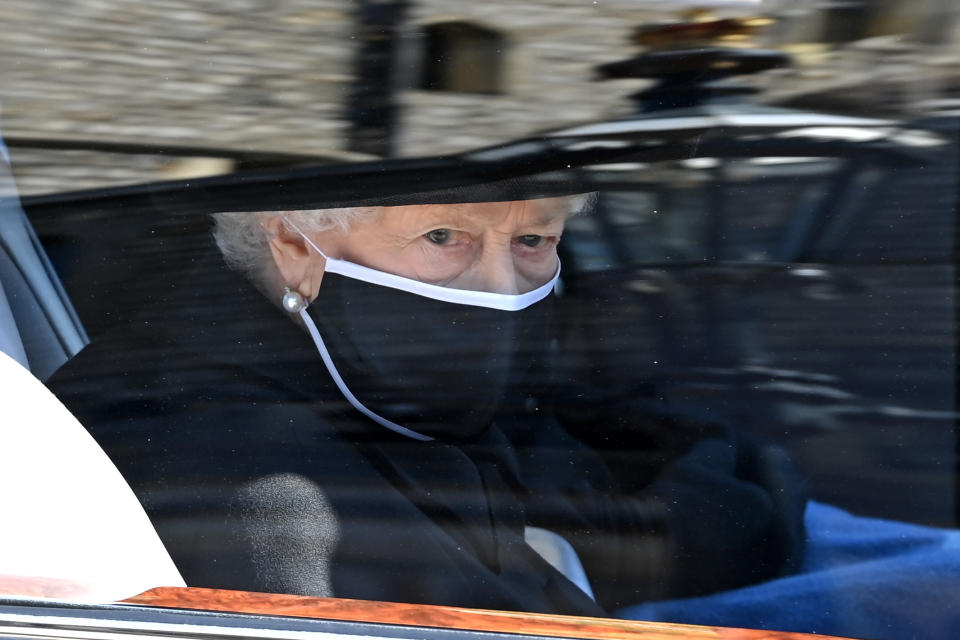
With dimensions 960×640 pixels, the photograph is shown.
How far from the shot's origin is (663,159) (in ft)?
4.21

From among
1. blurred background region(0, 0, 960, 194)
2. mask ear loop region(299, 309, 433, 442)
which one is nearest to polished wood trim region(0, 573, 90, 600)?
mask ear loop region(299, 309, 433, 442)

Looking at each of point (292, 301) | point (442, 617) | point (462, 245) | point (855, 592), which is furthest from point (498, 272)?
point (855, 592)

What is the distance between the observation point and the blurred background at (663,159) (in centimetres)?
119

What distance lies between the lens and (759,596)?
1251 millimetres

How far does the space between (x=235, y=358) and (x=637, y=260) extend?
0.62 metres

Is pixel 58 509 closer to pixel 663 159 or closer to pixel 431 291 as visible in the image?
pixel 431 291

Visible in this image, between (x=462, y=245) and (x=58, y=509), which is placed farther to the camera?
(x=462, y=245)

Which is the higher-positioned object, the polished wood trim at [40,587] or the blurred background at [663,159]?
the blurred background at [663,159]

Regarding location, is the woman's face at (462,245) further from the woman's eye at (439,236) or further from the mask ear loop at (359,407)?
the mask ear loop at (359,407)

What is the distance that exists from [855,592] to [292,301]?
0.89m

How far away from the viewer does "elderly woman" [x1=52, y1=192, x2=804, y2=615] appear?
4.15 ft

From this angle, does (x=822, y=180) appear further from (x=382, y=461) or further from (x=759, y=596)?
(x=382, y=461)

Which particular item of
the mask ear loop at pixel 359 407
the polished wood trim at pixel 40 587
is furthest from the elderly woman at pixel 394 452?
the polished wood trim at pixel 40 587

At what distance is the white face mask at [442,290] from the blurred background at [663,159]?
0.08m
